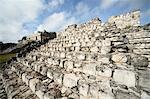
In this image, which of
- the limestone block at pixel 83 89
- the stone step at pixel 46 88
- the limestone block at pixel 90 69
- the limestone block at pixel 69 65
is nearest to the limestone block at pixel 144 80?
the limestone block at pixel 83 89

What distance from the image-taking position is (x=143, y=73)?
2.32m

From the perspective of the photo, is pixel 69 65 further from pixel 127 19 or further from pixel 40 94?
pixel 127 19

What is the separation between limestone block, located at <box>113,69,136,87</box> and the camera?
95.7 inches

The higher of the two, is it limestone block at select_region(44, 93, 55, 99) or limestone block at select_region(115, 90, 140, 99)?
limestone block at select_region(115, 90, 140, 99)

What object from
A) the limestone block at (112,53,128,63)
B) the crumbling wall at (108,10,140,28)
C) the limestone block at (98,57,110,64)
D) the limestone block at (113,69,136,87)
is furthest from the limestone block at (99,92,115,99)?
the crumbling wall at (108,10,140,28)

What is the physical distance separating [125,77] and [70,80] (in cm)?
142

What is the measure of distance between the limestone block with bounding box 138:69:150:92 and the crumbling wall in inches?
358

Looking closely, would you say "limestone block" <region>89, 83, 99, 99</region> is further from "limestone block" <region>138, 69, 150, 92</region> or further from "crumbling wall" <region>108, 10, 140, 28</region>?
"crumbling wall" <region>108, 10, 140, 28</region>

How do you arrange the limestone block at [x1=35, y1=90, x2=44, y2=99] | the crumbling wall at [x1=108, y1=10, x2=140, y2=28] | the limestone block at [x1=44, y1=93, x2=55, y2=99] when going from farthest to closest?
the crumbling wall at [x1=108, y1=10, x2=140, y2=28] → the limestone block at [x1=35, y1=90, x2=44, y2=99] → the limestone block at [x1=44, y1=93, x2=55, y2=99]

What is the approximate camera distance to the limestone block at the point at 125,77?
2430mm

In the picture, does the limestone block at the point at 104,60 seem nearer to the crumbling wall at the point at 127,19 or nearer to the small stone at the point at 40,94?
the small stone at the point at 40,94

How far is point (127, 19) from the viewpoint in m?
11.4

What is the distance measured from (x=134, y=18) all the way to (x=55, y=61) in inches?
295

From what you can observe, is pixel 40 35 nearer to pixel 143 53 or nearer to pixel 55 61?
pixel 55 61
